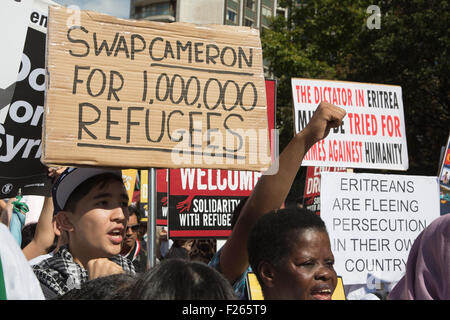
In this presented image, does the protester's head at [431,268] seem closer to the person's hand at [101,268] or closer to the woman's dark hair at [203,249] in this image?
the person's hand at [101,268]

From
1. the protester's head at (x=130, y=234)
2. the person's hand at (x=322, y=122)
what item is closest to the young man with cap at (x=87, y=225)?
the person's hand at (x=322, y=122)

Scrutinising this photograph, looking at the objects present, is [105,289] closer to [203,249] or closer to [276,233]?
[276,233]

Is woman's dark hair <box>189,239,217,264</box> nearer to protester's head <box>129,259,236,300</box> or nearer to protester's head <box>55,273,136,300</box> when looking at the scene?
protester's head <box>55,273,136,300</box>

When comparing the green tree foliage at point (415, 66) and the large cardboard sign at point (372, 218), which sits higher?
the green tree foliage at point (415, 66)

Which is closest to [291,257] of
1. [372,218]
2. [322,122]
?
[322,122]

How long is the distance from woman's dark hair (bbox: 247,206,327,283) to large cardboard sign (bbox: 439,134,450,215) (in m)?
3.73

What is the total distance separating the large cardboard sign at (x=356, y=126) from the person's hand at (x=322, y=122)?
2113mm

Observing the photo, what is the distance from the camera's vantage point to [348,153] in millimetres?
4969

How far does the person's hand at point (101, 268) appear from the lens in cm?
232

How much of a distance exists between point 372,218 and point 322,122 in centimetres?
208

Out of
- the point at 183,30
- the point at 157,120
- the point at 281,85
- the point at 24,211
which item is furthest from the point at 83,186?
the point at 281,85

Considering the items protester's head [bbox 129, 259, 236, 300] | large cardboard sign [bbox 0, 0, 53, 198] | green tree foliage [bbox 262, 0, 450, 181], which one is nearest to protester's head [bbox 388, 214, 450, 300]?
protester's head [bbox 129, 259, 236, 300]

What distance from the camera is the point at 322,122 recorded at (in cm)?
270

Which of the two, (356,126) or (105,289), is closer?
(105,289)
